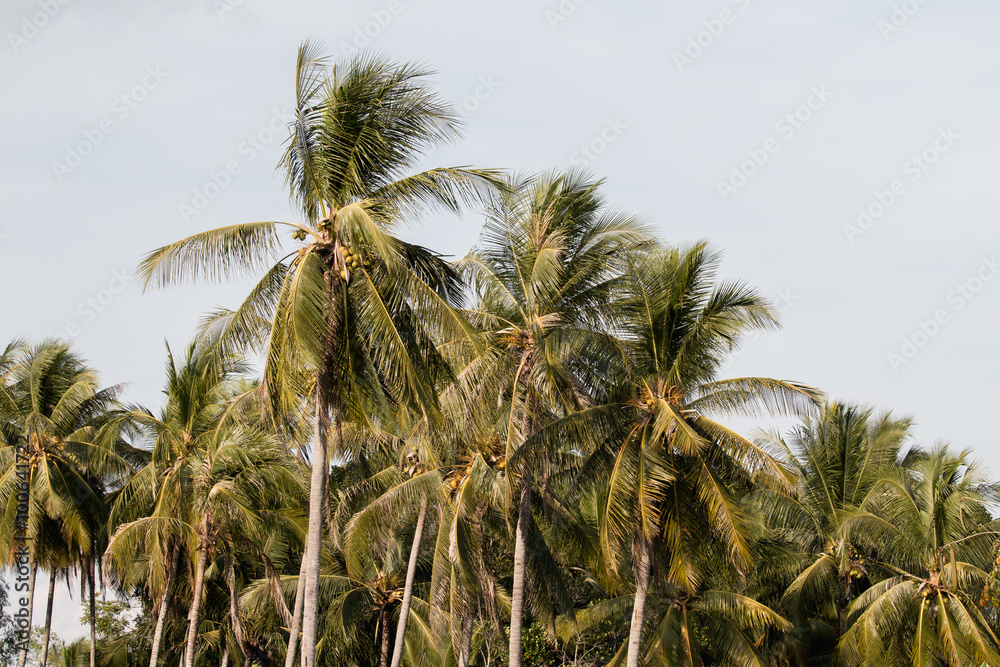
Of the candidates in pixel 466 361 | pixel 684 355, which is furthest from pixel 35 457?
pixel 684 355

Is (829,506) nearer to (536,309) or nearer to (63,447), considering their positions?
(536,309)

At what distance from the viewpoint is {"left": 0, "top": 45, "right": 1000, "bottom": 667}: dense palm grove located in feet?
42.5

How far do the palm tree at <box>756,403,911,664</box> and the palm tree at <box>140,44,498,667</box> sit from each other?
17379 mm

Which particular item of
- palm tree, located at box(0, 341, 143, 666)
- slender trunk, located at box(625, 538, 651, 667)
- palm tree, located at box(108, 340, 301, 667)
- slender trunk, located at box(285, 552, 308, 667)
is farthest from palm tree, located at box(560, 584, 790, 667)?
palm tree, located at box(0, 341, 143, 666)

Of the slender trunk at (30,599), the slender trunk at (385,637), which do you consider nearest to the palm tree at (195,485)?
the slender trunk at (30,599)

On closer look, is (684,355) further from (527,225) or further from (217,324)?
(217,324)

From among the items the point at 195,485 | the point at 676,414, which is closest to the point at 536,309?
the point at 676,414

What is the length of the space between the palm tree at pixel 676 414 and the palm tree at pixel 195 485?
309 inches

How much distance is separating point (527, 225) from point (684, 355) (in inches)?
155

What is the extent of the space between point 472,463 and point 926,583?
12.2 m

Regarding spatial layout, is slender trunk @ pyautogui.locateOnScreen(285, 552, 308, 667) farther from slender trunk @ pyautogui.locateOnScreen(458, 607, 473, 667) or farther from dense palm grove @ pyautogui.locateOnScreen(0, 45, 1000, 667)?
slender trunk @ pyautogui.locateOnScreen(458, 607, 473, 667)

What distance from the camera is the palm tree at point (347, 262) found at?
12492mm

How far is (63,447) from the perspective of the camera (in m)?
25.2

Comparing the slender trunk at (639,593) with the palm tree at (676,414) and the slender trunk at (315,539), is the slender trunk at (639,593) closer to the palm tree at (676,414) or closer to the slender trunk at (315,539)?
the palm tree at (676,414)
